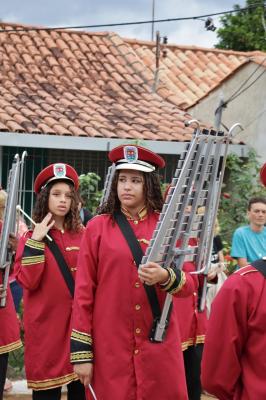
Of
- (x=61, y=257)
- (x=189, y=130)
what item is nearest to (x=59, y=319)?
(x=61, y=257)

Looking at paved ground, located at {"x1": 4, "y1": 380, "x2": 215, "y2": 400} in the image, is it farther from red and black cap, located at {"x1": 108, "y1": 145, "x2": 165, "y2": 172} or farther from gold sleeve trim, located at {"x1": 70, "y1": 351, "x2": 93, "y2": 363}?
red and black cap, located at {"x1": 108, "y1": 145, "x2": 165, "y2": 172}

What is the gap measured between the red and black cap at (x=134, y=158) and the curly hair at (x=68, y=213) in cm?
117

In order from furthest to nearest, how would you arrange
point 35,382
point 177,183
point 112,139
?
point 112,139, point 35,382, point 177,183

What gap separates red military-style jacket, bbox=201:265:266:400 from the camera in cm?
368

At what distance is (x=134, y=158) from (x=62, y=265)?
4.17 feet

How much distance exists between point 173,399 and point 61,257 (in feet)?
4.78

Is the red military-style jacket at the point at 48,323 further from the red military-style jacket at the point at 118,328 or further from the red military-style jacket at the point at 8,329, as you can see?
the red military-style jacket at the point at 118,328

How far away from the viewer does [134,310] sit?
502 centimetres

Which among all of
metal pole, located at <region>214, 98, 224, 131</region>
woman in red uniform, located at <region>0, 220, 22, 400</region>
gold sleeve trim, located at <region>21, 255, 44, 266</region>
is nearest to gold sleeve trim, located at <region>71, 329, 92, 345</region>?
gold sleeve trim, located at <region>21, 255, 44, 266</region>

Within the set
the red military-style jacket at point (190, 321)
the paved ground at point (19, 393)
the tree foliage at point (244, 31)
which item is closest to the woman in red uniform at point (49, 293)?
the red military-style jacket at point (190, 321)

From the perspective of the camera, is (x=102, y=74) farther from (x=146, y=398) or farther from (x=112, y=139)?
(x=146, y=398)

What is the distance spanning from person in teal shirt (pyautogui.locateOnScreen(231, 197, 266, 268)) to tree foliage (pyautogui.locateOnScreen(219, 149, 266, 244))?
13.0ft

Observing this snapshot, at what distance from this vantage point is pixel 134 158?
5172 mm

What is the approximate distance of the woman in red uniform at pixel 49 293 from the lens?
20.1 ft
